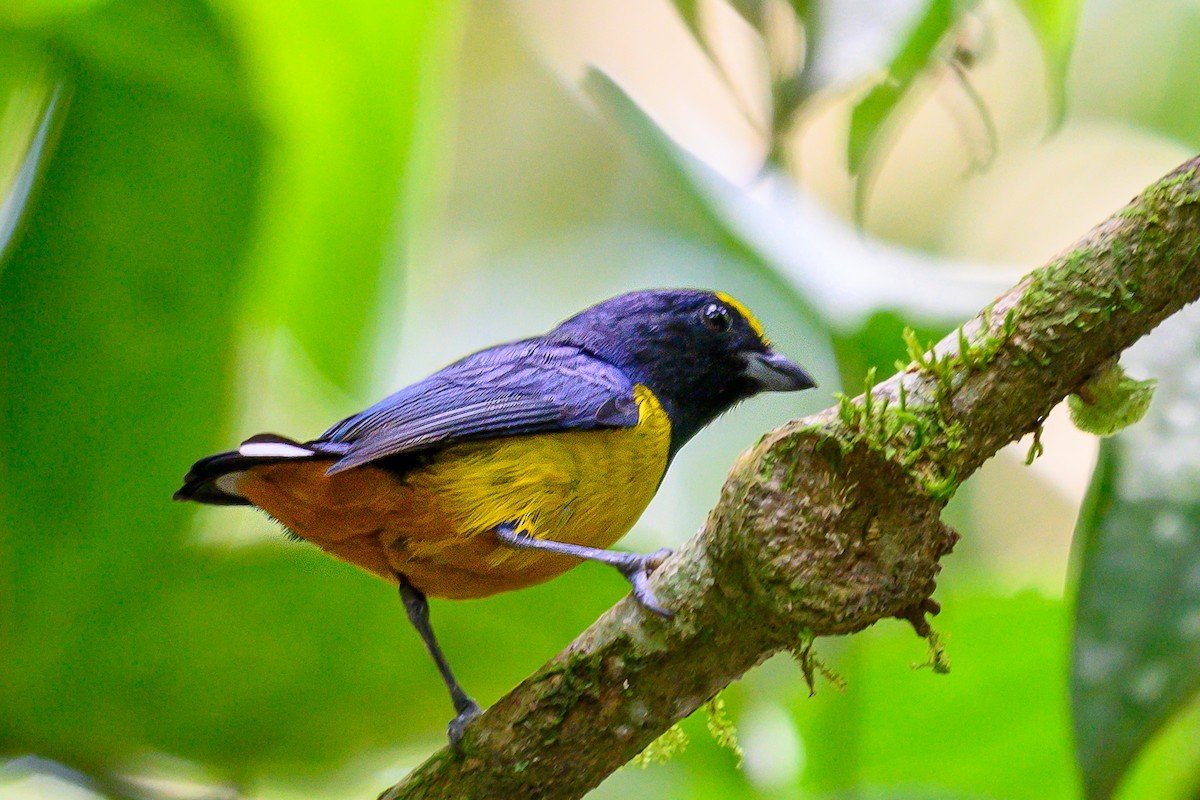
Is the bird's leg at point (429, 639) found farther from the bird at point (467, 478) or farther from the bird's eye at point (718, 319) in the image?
the bird's eye at point (718, 319)

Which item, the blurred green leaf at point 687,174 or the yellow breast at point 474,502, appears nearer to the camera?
the yellow breast at point 474,502

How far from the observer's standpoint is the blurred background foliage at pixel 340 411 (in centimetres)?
209

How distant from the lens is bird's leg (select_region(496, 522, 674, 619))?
166cm

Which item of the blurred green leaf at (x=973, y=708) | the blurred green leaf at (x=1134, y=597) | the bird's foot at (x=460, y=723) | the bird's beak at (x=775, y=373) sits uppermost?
the bird's beak at (x=775, y=373)

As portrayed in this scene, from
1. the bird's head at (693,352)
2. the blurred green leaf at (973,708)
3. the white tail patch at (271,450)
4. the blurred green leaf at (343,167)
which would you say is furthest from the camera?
the blurred green leaf at (343,167)

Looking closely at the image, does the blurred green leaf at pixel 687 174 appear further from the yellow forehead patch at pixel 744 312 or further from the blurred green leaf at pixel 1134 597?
the blurred green leaf at pixel 1134 597

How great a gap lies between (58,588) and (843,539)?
71.6 inches

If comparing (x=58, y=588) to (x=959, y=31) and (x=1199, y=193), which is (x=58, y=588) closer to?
(x=1199, y=193)

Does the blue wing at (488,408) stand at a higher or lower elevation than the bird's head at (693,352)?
higher

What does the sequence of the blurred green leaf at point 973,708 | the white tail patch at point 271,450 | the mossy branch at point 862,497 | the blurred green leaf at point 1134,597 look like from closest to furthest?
the mossy branch at point 862,497 → the blurred green leaf at point 1134,597 → the white tail patch at point 271,450 → the blurred green leaf at point 973,708

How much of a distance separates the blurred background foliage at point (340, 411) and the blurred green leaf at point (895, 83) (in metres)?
0.01

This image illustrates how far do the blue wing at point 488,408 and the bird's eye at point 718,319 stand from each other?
1.08ft

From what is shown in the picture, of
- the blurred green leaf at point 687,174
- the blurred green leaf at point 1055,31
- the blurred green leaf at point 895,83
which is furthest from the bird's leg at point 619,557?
the blurred green leaf at point 1055,31

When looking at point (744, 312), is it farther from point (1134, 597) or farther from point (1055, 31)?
point (1134, 597)
